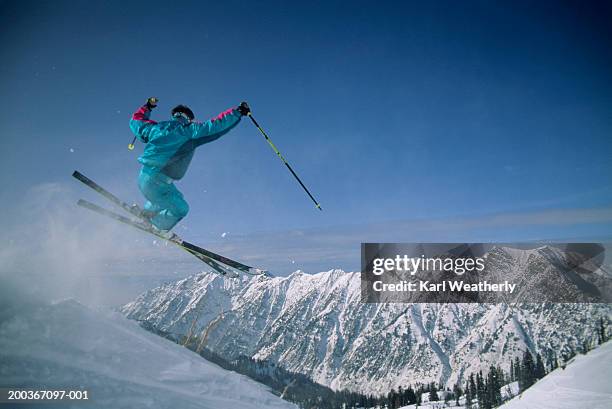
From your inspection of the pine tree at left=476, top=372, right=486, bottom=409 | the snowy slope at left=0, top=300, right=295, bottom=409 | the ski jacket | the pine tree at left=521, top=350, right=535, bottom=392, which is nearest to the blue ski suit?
the ski jacket

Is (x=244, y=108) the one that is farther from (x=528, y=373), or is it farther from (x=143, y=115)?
(x=528, y=373)

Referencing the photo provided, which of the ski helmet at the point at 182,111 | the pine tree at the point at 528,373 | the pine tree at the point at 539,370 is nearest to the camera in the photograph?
the ski helmet at the point at 182,111

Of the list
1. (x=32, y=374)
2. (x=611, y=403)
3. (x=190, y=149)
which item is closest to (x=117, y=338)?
(x=32, y=374)

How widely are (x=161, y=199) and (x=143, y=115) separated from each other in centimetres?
141

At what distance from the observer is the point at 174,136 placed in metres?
5.14

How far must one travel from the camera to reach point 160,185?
5.52 metres

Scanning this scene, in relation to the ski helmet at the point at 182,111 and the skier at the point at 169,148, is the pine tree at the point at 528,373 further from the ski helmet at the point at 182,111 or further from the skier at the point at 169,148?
the ski helmet at the point at 182,111

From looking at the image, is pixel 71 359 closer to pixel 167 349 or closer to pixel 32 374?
pixel 32 374

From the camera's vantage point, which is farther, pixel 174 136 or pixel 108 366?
pixel 174 136

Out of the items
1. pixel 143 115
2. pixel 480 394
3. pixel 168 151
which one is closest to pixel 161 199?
pixel 168 151

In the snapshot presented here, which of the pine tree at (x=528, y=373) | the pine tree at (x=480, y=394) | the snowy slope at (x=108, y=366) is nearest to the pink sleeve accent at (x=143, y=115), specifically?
the snowy slope at (x=108, y=366)

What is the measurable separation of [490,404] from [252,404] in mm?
102183

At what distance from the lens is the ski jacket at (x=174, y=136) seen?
507 cm

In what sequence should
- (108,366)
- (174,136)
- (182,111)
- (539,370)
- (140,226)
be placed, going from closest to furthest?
(108,366), (174,136), (182,111), (140,226), (539,370)
